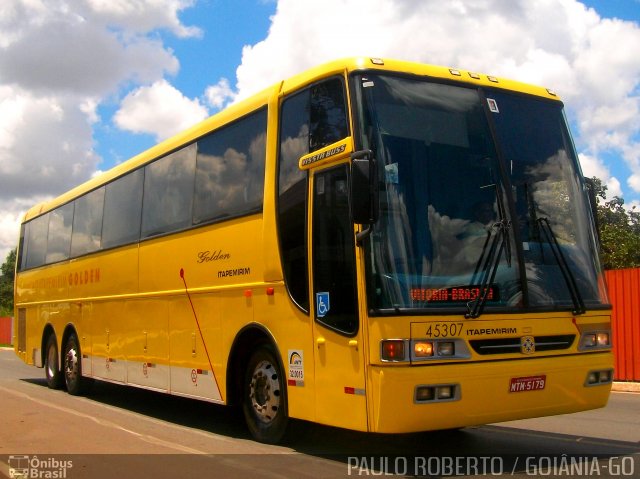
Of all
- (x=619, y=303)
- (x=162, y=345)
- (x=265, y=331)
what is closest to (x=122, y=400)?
(x=162, y=345)

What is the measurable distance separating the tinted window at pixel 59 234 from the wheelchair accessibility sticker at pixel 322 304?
8.99 m

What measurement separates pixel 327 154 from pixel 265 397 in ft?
9.51

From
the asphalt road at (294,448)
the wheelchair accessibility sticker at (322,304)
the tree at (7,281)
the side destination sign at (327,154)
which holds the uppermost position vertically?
the tree at (7,281)

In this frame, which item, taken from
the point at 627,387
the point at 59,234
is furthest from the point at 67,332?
the point at 627,387

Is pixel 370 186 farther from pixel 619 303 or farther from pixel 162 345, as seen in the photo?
pixel 619 303

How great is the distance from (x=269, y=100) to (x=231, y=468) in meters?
4.01

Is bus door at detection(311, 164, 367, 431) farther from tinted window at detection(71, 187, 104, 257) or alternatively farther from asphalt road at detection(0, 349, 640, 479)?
tinted window at detection(71, 187, 104, 257)

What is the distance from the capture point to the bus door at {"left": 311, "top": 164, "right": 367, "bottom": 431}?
6.24 m

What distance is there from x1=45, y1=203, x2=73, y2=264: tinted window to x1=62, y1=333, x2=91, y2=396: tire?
1.79 metres

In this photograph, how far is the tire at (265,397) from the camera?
762cm

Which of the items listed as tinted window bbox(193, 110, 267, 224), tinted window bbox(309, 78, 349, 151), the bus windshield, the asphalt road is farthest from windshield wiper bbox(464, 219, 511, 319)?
tinted window bbox(193, 110, 267, 224)

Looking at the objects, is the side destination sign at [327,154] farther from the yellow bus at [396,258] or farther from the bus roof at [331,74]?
the bus roof at [331,74]

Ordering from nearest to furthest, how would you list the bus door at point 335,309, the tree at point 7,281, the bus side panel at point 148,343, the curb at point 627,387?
the bus door at point 335,309
the bus side panel at point 148,343
the curb at point 627,387
the tree at point 7,281

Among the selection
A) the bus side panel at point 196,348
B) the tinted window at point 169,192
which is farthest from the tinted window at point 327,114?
the tinted window at point 169,192
